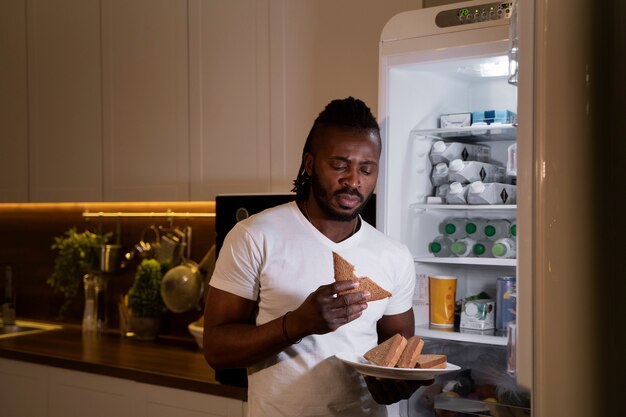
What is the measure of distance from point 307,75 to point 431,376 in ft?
3.99

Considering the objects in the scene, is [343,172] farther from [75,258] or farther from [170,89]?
[75,258]

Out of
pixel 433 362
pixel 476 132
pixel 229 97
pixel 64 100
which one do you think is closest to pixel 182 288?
pixel 229 97

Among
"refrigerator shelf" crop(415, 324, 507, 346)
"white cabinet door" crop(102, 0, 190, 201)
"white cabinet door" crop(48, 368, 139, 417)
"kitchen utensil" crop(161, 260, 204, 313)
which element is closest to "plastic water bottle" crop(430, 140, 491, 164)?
"refrigerator shelf" crop(415, 324, 507, 346)

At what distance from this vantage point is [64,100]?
10.3 ft

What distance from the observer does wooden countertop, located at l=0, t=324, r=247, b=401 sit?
7.82 ft

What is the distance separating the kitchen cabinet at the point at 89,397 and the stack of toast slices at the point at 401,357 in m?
0.86

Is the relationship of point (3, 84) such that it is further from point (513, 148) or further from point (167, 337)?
Result: point (513, 148)

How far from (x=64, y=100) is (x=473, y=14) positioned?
6.45 feet

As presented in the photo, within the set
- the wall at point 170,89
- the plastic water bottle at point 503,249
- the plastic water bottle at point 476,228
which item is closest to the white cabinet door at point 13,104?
the wall at point 170,89

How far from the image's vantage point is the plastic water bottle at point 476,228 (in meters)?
2.00

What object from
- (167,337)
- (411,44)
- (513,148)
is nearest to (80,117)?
(167,337)

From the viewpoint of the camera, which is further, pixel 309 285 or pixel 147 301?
pixel 147 301

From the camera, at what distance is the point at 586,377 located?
17.1 inches

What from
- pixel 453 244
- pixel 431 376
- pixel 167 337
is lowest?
pixel 167 337
